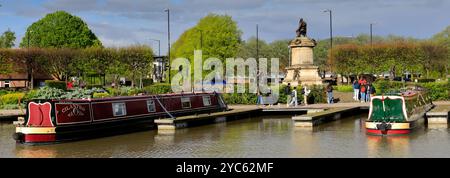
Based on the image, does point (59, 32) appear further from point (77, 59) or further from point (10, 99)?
point (10, 99)

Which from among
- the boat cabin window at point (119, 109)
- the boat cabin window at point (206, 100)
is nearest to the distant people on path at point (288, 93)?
the boat cabin window at point (206, 100)

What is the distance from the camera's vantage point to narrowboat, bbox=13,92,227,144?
22922 millimetres

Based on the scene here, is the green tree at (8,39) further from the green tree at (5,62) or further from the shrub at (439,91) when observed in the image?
the shrub at (439,91)

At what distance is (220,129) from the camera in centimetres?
2825

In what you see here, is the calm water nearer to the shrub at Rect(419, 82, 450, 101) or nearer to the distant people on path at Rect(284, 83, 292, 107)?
the distant people on path at Rect(284, 83, 292, 107)

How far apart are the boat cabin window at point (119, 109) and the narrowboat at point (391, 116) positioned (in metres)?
10.4

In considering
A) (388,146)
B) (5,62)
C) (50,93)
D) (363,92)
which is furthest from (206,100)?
(5,62)

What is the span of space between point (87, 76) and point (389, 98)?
49.7 metres

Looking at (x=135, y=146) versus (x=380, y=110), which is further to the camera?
(x=380, y=110)

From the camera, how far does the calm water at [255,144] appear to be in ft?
65.8

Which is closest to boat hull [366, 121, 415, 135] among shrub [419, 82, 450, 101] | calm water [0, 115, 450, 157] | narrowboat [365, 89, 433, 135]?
narrowboat [365, 89, 433, 135]

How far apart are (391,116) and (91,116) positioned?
1226 centimetres

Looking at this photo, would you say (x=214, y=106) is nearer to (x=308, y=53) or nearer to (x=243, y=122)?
(x=243, y=122)
